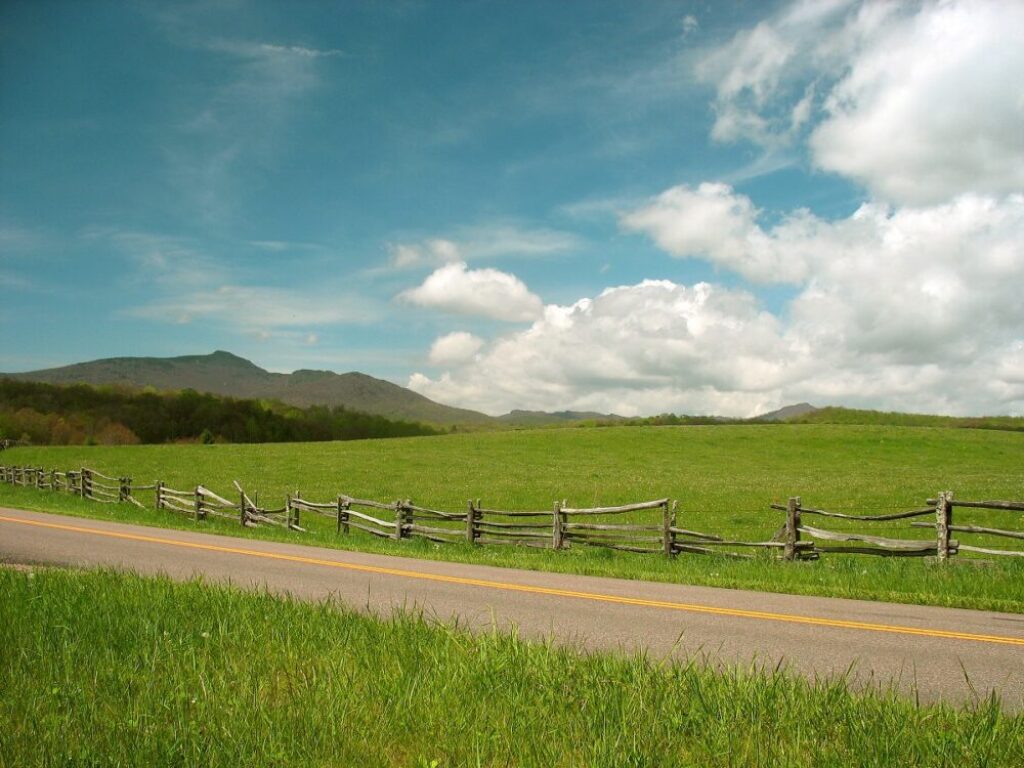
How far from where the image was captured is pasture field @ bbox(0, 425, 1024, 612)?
1415 centimetres

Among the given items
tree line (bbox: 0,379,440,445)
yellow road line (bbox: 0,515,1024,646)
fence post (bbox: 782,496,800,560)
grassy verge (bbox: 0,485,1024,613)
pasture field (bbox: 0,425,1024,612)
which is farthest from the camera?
tree line (bbox: 0,379,440,445)

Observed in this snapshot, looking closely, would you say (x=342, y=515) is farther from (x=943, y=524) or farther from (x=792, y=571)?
(x=943, y=524)

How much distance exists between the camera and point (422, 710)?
509cm

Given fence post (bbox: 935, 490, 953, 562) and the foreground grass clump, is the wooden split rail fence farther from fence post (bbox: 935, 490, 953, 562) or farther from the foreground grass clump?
the foreground grass clump

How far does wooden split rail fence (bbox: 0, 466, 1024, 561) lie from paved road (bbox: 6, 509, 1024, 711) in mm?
4662

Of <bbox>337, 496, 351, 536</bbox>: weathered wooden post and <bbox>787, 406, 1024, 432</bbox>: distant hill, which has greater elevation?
<bbox>787, 406, 1024, 432</bbox>: distant hill

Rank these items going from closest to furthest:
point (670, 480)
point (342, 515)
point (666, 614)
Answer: point (666, 614), point (342, 515), point (670, 480)

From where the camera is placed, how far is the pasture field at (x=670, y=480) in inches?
557

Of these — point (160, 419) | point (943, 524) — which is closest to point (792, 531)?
point (943, 524)

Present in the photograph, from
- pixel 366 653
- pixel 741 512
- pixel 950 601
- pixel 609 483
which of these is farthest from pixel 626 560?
pixel 609 483

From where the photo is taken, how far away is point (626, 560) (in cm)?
1725

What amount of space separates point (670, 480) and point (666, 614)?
35.4 meters

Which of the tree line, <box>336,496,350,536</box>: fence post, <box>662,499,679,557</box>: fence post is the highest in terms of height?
the tree line

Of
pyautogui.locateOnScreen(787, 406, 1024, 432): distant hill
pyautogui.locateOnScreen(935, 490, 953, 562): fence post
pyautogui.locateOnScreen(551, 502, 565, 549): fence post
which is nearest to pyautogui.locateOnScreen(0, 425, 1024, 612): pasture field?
pyautogui.locateOnScreen(935, 490, 953, 562): fence post
